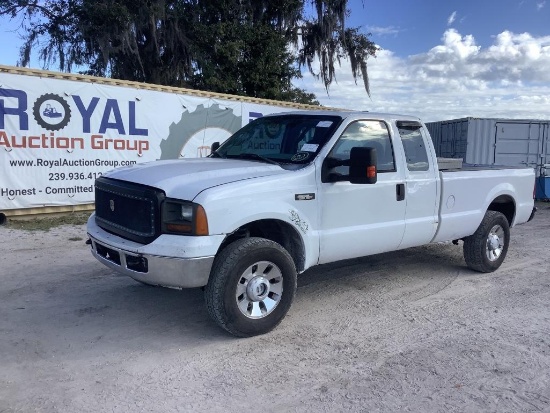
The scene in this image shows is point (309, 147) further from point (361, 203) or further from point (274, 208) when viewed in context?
point (274, 208)

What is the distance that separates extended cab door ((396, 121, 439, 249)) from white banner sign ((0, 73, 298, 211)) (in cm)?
699

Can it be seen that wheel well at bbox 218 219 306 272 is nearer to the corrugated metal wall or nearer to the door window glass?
the door window glass

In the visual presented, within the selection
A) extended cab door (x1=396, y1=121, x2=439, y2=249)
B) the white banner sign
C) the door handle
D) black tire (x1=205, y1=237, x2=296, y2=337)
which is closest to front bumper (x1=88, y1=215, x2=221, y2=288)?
black tire (x1=205, y1=237, x2=296, y2=337)

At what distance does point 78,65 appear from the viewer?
1855 cm

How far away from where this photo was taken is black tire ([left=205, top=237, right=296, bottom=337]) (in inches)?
161

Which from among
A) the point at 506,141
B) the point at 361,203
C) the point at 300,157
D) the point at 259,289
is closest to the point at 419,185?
the point at 361,203

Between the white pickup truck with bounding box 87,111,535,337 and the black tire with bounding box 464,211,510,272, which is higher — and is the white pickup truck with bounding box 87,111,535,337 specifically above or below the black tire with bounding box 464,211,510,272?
above

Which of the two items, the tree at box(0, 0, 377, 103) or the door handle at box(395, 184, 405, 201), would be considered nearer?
the door handle at box(395, 184, 405, 201)

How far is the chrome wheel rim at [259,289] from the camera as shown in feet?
14.0

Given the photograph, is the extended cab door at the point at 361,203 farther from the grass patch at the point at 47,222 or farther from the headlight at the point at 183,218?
the grass patch at the point at 47,222

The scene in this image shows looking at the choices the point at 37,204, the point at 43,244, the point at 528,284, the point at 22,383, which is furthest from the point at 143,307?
the point at 37,204

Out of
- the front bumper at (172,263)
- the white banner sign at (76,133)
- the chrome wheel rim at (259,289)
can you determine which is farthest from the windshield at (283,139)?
the white banner sign at (76,133)

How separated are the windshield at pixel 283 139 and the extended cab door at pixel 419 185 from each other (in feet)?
3.47

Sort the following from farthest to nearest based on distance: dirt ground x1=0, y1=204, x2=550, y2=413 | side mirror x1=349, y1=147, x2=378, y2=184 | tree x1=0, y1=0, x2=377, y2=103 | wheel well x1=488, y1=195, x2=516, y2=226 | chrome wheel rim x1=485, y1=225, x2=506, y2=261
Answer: tree x1=0, y1=0, x2=377, y2=103
wheel well x1=488, y1=195, x2=516, y2=226
chrome wheel rim x1=485, y1=225, x2=506, y2=261
side mirror x1=349, y1=147, x2=378, y2=184
dirt ground x1=0, y1=204, x2=550, y2=413
